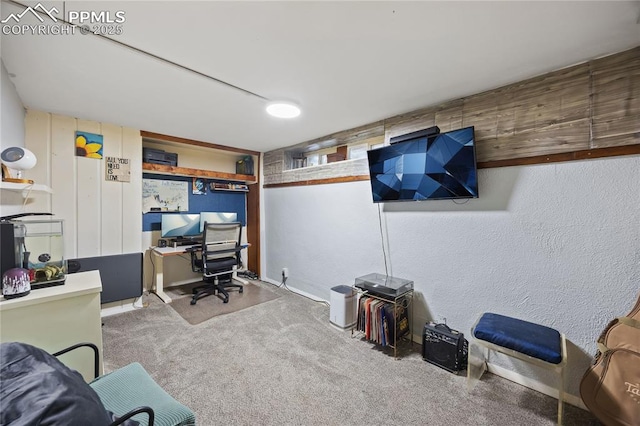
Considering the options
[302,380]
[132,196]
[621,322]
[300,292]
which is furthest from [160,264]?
[621,322]

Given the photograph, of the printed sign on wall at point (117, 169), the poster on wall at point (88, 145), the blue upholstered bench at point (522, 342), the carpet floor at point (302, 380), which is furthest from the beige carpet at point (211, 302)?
the blue upholstered bench at point (522, 342)

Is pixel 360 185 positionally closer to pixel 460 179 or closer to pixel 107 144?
pixel 460 179

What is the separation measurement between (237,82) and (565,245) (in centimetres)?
274

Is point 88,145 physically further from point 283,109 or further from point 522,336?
point 522,336

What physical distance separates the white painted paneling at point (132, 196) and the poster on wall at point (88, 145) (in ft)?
0.80

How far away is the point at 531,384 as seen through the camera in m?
1.92

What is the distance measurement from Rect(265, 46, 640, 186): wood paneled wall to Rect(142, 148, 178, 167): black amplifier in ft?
12.1

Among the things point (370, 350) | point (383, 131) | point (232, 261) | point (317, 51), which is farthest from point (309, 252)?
point (317, 51)

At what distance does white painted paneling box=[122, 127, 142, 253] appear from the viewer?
328 centimetres

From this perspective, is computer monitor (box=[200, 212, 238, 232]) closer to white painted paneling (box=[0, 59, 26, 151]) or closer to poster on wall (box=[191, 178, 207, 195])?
poster on wall (box=[191, 178, 207, 195])

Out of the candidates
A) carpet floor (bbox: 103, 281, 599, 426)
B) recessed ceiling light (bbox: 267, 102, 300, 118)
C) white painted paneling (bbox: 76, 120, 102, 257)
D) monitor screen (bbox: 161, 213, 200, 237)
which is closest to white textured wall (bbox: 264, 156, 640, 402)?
carpet floor (bbox: 103, 281, 599, 426)

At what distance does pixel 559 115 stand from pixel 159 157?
448 centimetres

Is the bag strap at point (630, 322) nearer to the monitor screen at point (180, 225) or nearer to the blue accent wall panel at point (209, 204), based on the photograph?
the monitor screen at point (180, 225)

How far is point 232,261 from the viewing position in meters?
3.77
